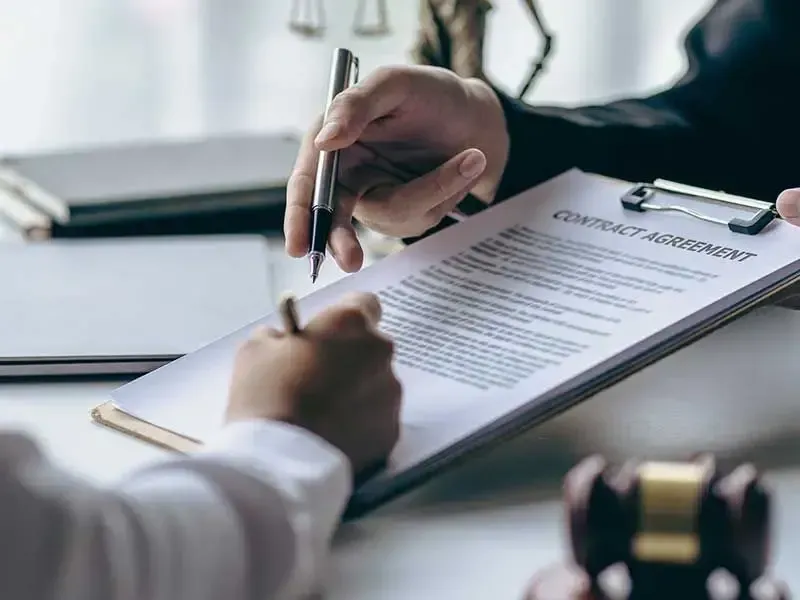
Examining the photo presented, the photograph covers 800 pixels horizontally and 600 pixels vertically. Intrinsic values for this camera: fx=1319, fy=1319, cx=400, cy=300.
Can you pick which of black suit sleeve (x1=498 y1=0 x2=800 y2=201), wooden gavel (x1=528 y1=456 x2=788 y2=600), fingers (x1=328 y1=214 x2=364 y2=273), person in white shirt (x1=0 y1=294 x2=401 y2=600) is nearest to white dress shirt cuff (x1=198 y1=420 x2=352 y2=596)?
person in white shirt (x1=0 y1=294 x2=401 y2=600)

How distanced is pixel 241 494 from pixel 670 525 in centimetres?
18

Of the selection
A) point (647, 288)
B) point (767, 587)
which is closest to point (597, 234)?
point (647, 288)

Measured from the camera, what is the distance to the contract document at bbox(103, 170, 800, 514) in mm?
663

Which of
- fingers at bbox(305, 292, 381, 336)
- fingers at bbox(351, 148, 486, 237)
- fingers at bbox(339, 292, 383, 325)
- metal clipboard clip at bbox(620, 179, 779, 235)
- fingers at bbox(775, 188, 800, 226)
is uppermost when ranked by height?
fingers at bbox(775, 188, 800, 226)

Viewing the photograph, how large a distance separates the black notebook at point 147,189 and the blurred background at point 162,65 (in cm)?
18

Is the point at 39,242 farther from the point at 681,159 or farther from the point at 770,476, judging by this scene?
the point at 770,476

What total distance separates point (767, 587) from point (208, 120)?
3.87ft

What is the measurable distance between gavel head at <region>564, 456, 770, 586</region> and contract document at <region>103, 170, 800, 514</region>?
15cm

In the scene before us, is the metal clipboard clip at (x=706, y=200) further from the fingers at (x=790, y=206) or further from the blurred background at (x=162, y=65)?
the blurred background at (x=162, y=65)

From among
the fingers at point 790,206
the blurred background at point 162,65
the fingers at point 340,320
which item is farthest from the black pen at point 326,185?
the blurred background at point 162,65

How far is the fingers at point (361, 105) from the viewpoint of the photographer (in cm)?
88

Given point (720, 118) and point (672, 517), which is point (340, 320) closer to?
point (672, 517)

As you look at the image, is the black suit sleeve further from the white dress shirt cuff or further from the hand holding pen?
the white dress shirt cuff

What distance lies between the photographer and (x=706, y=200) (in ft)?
2.82
